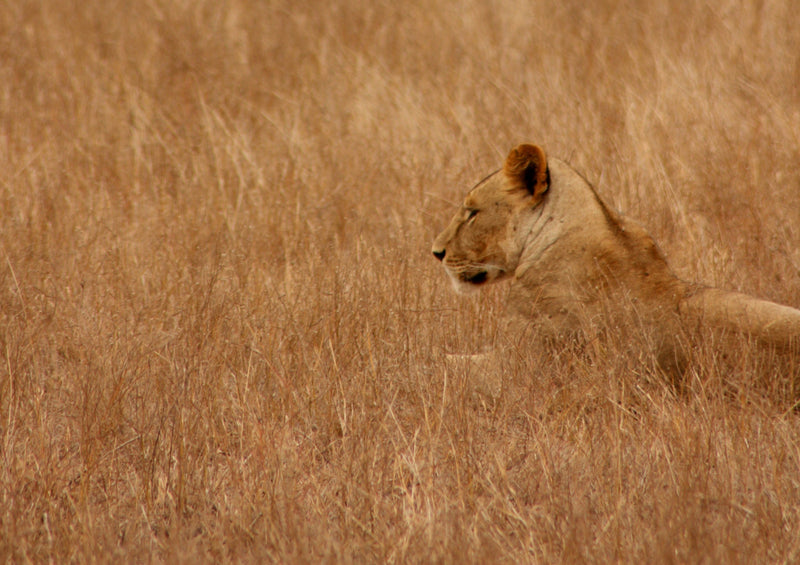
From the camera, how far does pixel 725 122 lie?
680 centimetres

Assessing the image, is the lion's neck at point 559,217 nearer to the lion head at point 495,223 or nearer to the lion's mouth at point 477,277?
the lion head at point 495,223

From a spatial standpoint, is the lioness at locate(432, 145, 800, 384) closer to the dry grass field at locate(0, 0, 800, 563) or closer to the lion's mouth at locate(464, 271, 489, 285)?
the lion's mouth at locate(464, 271, 489, 285)

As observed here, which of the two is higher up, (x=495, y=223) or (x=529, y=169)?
(x=529, y=169)

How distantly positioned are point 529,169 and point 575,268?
0.47m

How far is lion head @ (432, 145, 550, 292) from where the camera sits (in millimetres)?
4343

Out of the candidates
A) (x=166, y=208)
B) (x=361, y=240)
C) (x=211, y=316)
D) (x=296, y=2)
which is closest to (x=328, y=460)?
(x=211, y=316)

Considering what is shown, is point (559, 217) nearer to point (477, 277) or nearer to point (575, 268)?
point (575, 268)

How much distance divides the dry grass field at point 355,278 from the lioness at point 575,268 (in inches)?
6.1

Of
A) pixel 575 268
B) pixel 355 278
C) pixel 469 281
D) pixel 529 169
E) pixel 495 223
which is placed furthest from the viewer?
pixel 355 278

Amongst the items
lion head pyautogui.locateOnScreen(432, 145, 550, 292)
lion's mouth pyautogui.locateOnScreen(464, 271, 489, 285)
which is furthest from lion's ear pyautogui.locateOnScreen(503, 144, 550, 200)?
lion's mouth pyautogui.locateOnScreen(464, 271, 489, 285)

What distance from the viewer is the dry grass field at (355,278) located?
3.09m

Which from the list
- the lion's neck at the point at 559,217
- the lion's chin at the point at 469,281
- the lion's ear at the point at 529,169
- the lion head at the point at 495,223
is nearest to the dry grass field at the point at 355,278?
the lion's chin at the point at 469,281

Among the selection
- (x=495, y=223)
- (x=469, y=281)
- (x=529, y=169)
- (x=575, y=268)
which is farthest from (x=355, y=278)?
(x=575, y=268)

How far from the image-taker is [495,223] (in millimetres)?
4488
